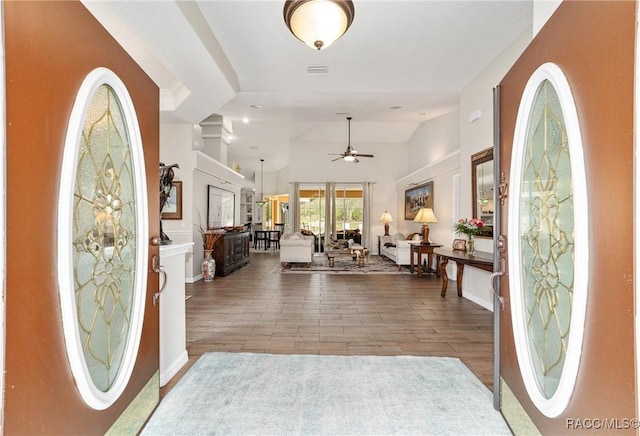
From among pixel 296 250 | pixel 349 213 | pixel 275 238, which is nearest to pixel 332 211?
pixel 349 213

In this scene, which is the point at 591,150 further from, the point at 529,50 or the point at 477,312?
the point at 477,312

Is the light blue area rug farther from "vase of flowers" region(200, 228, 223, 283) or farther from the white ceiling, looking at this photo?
"vase of flowers" region(200, 228, 223, 283)

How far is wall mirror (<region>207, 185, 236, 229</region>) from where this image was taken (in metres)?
6.66

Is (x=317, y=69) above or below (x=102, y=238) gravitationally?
above

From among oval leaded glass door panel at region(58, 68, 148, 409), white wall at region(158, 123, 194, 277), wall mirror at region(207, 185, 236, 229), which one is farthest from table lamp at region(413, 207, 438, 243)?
oval leaded glass door panel at region(58, 68, 148, 409)

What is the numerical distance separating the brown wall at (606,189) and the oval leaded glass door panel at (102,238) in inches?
70.0

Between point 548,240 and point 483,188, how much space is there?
10.4 feet

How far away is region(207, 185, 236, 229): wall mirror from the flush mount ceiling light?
495cm

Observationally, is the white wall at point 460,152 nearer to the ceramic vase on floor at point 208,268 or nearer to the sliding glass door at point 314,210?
the sliding glass door at point 314,210

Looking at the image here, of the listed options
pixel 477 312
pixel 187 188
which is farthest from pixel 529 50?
pixel 187 188

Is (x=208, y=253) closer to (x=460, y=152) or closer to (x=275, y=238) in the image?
(x=460, y=152)

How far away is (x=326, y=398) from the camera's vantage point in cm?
201

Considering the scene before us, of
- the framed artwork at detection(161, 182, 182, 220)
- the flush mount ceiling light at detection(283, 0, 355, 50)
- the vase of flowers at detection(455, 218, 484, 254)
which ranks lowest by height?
the vase of flowers at detection(455, 218, 484, 254)

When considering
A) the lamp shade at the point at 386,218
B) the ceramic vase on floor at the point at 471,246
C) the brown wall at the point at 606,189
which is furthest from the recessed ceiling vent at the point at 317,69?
the lamp shade at the point at 386,218
